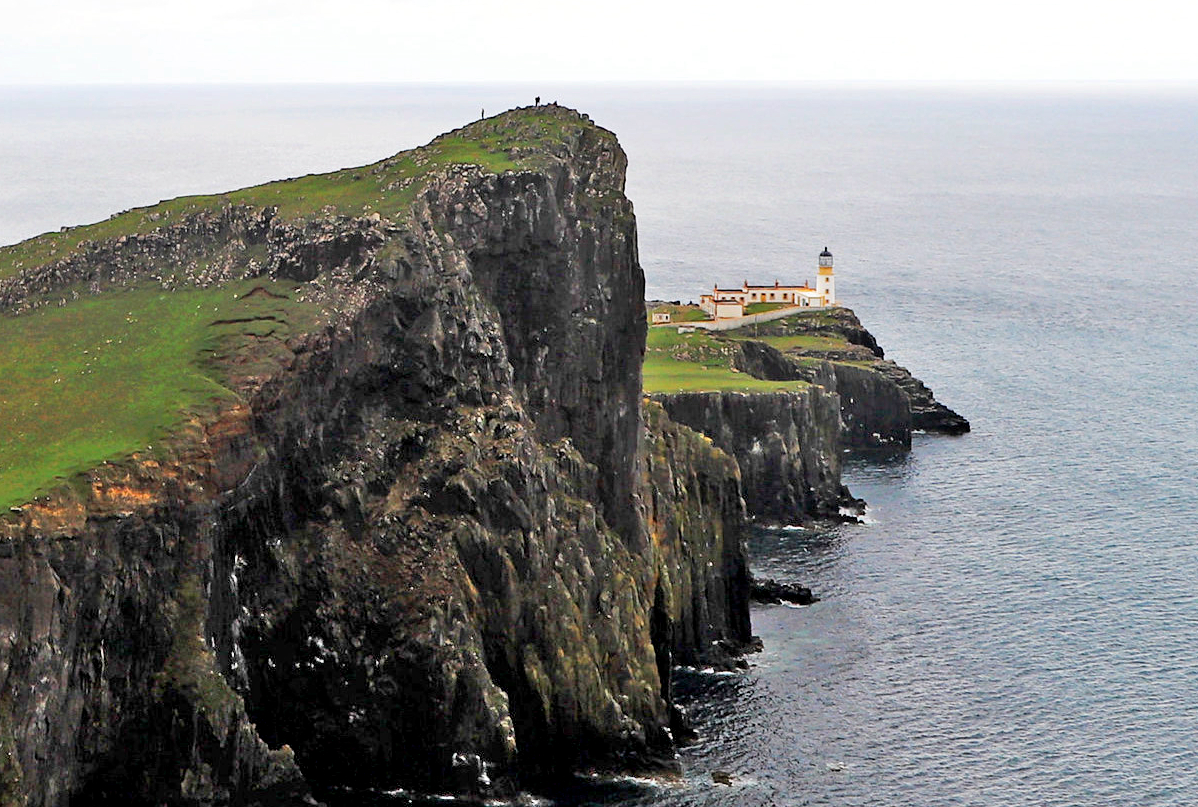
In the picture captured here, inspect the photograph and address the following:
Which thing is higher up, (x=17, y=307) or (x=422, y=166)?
(x=422, y=166)

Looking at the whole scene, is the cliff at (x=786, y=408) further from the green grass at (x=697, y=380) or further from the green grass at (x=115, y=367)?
the green grass at (x=115, y=367)

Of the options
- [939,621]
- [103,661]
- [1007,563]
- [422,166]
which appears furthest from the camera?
[1007,563]

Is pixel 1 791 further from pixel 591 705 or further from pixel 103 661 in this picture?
pixel 591 705

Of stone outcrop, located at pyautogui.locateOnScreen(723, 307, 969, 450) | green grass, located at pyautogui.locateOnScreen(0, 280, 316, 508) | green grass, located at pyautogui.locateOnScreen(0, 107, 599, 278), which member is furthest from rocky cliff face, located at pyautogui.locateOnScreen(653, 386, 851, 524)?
green grass, located at pyautogui.locateOnScreen(0, 280, 316, 508)

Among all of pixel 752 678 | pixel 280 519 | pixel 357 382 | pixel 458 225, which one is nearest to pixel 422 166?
pixel 458 225

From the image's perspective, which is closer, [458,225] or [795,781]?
[795,781]

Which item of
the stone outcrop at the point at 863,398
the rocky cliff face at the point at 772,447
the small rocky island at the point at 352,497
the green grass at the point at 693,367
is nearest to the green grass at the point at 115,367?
the small rocky island at the point at 352,497

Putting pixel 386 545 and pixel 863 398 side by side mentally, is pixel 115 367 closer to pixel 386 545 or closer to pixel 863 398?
pixel 386 545
